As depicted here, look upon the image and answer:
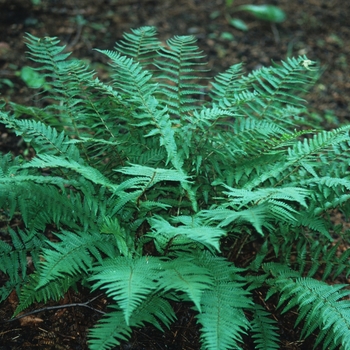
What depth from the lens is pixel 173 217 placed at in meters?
2.62

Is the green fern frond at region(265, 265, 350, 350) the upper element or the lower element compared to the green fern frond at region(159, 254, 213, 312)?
lower

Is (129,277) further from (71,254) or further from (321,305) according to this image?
(321,305)

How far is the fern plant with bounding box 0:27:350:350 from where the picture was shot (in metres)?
2.32

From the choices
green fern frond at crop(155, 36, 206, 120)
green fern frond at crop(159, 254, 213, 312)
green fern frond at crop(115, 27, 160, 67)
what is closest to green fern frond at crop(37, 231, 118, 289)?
green fern frond at crop(159, 254, 213, 312)

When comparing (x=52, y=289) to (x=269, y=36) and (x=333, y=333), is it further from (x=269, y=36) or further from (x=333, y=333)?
(x=269, y=36)

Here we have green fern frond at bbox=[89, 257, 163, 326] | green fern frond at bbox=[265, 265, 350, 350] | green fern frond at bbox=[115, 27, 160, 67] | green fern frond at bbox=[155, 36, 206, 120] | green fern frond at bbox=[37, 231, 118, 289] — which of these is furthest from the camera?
green fern frond at bbox=[115, 27, 160, 67]

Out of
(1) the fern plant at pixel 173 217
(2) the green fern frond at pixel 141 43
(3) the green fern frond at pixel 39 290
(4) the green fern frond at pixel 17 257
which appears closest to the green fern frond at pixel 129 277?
(1) the fern plant at pixel 173 217

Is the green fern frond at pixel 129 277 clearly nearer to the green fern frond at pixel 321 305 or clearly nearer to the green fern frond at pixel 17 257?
the green fern frond at pixel 17 257

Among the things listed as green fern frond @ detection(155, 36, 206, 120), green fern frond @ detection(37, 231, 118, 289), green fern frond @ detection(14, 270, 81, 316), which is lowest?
green fern frond @ detection(14, 270, 81, 316)

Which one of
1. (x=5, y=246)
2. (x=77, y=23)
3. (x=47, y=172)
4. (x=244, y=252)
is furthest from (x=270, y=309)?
(x=77, y=23)

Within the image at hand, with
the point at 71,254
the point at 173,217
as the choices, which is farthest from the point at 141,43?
the point at 71,254

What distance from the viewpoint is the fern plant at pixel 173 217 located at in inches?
91.5

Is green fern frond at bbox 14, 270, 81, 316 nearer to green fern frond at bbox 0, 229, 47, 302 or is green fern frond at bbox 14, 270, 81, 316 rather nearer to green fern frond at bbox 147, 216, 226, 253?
green fern frond at bbox 0, 229, 47, 302

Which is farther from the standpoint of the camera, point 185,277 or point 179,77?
point 179,77
